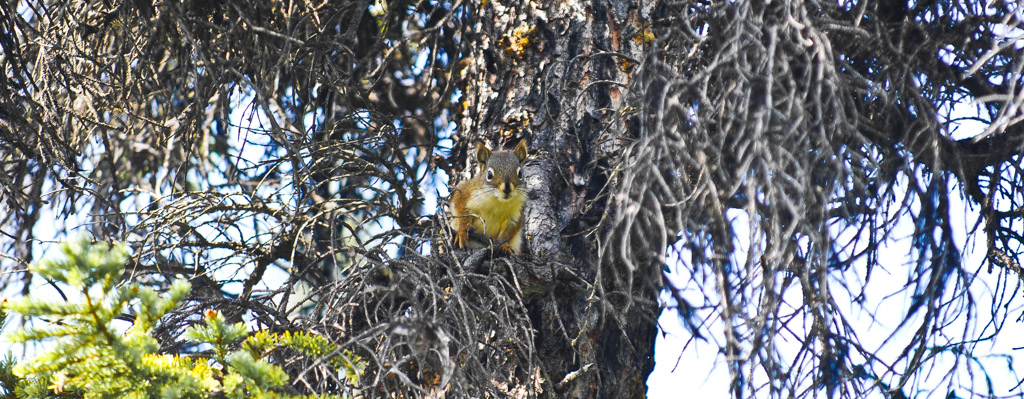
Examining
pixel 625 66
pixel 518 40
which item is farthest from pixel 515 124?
pixel 625 66

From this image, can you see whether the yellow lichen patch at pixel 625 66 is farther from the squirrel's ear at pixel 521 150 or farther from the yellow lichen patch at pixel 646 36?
the squirrel's ear at pixel 521 150

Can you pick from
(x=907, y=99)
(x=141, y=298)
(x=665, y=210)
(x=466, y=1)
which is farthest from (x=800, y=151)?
(x=466, y=1)

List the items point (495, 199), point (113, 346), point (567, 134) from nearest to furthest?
point (113, 346) < point (567, 134) < point (495, 199)

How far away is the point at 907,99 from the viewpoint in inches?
113

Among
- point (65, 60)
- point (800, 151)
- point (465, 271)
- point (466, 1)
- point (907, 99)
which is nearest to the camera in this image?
point (800, 151)

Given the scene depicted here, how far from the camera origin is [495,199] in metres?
4.08

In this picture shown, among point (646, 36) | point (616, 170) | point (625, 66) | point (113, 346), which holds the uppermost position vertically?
point (646, 36)

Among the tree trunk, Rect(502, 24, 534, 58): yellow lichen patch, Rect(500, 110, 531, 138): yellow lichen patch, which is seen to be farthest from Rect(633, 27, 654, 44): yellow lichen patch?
Rect(500, 110, 531, 138): yellow lichen patch

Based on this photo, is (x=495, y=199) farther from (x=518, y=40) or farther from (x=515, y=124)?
(x=518, y=40)

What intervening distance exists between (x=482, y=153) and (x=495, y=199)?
1.09 feet

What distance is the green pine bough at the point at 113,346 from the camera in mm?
1884

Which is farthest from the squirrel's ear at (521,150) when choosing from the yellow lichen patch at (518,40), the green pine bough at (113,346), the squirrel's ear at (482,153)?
the green pine bough at (113,346)

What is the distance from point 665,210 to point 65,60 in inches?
99.5

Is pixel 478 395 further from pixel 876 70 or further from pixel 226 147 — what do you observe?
pixel 226 147
